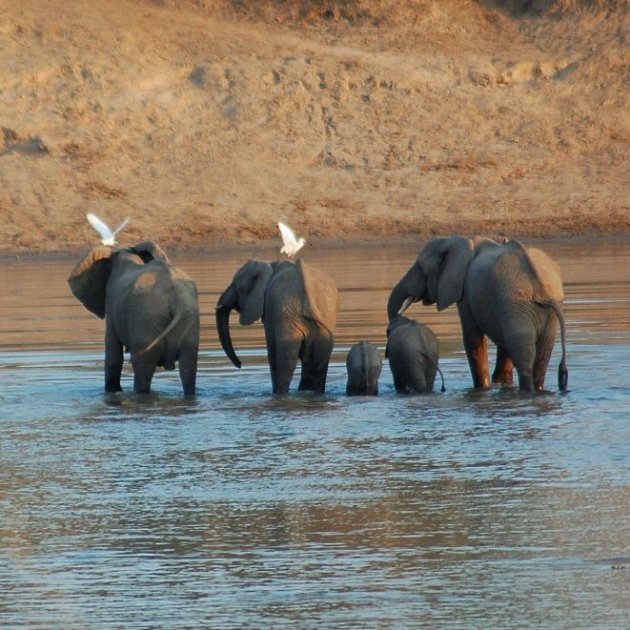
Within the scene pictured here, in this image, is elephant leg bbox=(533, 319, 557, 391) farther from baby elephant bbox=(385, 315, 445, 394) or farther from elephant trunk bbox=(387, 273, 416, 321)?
elephant trunk bbox=(387, 273, 416, 321)

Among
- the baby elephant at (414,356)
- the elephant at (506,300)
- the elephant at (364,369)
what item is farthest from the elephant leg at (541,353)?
the elephant at (364,369)

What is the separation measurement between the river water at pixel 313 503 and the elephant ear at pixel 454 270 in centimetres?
62

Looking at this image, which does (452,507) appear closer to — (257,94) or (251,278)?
(251,278)

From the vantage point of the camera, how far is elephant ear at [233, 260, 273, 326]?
11734mm

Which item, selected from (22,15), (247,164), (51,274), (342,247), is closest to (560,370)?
(51,274)

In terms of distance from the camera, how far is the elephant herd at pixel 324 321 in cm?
1130

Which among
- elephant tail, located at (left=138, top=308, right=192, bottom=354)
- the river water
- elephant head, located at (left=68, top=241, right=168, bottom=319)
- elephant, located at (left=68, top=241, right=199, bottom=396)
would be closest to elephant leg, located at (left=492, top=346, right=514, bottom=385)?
the river water

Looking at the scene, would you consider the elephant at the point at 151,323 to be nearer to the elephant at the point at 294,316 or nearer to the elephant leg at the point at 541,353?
the elephant at the point at 294,316

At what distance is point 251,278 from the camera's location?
11.9 metres

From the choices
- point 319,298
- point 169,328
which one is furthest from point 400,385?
point 169,328

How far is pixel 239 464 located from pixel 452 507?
163 cm

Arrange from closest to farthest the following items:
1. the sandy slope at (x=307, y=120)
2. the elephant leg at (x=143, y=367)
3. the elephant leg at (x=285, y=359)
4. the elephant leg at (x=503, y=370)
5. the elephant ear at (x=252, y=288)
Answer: the elephant leg at (x=285, y=359)
the elephant leg at (x=143, y=367)
the elephant ear at (x=252, y=288)
the elephant leg at (x=503, y=370)
the sandy slope at (x=307, y=120)

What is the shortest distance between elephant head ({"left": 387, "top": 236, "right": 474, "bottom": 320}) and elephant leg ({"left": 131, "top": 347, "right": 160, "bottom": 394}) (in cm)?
185

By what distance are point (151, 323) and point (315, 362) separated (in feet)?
3.60
